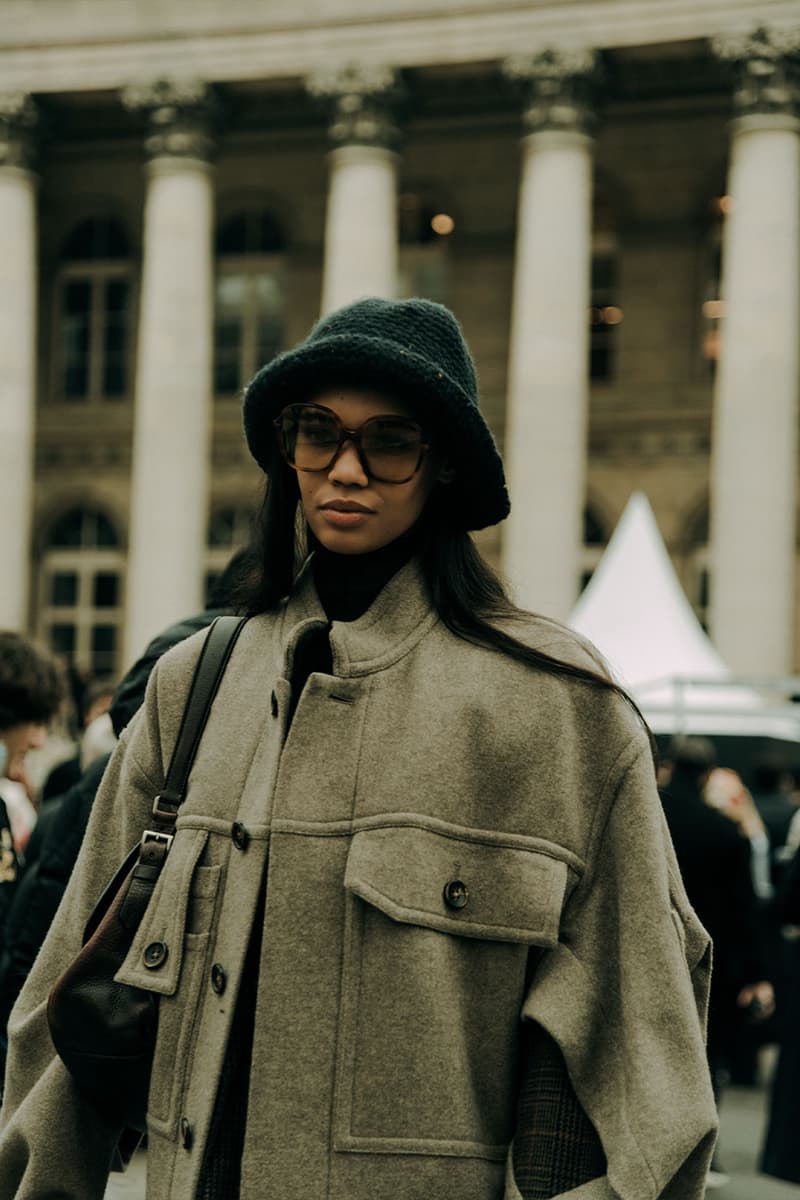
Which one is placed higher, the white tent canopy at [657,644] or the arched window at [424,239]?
the arched window at [424,239]

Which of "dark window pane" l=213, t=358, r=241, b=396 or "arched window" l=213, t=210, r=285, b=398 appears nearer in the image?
"arched window" l=213, t=210, r=285, b=398

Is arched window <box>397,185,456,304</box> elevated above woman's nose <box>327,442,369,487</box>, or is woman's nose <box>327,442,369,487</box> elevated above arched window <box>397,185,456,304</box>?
arched window <box>397,185,456,304</box>

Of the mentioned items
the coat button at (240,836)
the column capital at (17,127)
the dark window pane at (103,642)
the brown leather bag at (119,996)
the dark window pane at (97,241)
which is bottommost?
the dark window pane at (103,642)

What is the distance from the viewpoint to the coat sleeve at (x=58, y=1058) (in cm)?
207

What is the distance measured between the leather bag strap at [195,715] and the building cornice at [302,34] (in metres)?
20.2

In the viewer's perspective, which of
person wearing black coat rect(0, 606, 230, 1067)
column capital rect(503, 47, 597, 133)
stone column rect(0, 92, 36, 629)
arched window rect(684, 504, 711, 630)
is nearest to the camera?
person wearing black coat rect(0, 606, 230, 1067)

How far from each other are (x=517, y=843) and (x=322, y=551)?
1.47ft

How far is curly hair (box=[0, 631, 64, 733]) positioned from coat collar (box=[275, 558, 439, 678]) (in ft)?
8.82

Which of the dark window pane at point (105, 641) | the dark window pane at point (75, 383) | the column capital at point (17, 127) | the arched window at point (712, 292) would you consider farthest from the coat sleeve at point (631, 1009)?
the dark window pane at point (75, 383)

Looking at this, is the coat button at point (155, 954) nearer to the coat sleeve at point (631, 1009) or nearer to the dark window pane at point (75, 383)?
the coat sleeve at point (631, 1009)

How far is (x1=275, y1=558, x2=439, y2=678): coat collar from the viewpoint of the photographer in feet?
6.73

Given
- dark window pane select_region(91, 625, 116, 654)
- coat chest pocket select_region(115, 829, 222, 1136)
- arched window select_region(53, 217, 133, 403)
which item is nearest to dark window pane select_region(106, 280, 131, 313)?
arched window select_region(53, 217, 133, 403)

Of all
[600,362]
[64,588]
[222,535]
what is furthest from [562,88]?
[64,588]

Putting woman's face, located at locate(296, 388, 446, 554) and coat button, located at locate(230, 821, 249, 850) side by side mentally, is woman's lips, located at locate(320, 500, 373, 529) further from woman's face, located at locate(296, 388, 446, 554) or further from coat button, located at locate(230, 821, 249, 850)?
coat button, located at locate(230, 821, 249, 850)
